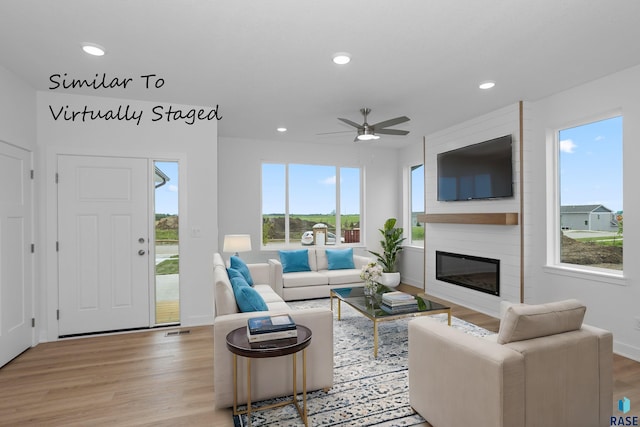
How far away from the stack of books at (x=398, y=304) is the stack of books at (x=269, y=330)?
1.52 meters

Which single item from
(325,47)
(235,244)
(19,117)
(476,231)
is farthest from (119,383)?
(476,231)

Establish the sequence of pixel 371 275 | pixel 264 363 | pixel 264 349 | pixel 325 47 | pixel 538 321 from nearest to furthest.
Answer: pixel 538 321
pixel 264 349
pixel 264 363
pixel 325 47
pixel 371 275

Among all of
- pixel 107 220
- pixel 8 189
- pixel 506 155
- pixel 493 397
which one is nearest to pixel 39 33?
pixel 8 189

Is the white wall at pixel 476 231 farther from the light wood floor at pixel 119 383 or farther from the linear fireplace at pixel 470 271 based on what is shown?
the light wood floor at pixel 119 383

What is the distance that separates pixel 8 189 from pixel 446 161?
5.21 m

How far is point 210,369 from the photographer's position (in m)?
2.96

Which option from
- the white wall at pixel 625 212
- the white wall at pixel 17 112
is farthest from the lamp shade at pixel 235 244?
the white wall at pixel 625 212

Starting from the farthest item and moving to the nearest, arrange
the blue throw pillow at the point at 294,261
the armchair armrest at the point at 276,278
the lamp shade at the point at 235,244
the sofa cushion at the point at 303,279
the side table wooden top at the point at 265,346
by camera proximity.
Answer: the blue throw pillow at the point at 294,261 < the sofa cushion at the point at 303,279 < the armchair armrest at the point at 276,278 < the lamp shade at the point at 235,244 < the side table wooden top at the point at 265,346

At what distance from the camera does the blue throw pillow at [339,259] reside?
5789 mm

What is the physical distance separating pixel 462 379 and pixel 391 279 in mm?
4396

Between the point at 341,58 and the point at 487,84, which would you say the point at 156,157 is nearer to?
the point at 341,58

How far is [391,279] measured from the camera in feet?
20.3

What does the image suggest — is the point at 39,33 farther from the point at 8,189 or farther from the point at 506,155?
the point at 506,155

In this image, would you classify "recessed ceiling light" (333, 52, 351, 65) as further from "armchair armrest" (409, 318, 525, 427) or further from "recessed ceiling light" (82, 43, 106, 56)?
"armchair armrest" (409, 318, 525, 427)
